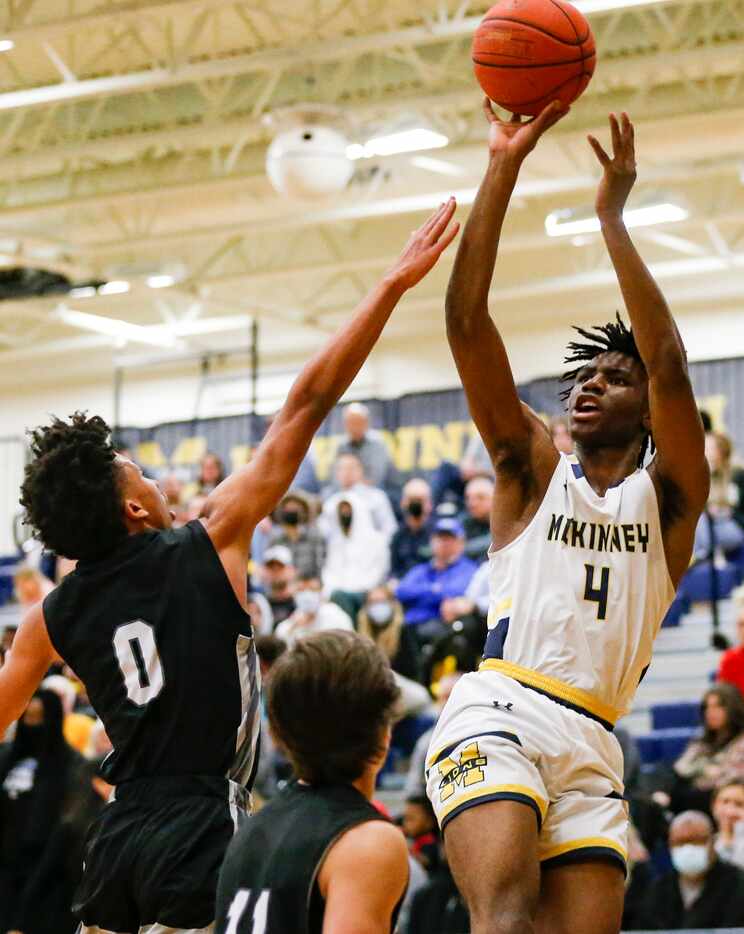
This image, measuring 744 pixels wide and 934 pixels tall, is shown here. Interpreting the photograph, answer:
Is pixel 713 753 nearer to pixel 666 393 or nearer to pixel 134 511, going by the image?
pixel 666 393

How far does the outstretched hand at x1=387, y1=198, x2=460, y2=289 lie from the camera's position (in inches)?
172

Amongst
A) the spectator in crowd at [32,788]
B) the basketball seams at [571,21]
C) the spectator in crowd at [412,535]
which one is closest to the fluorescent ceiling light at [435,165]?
the spectator in crowd at [412,535]

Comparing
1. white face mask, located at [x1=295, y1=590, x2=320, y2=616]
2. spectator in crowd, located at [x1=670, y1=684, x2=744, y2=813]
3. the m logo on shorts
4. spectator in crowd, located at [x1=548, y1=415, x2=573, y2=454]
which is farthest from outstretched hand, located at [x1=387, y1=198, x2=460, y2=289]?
white face mask, located at [x1=295, y1=590, x2=320, y2=616]

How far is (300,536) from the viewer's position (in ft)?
47.3

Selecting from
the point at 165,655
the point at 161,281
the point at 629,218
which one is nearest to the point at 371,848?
the point at 165,655

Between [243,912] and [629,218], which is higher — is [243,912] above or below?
below

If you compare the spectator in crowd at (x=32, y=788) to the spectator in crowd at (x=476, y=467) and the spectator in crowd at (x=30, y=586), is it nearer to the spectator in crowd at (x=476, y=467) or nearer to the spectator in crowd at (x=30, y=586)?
the spectator in crowd at (x=30, y=586)

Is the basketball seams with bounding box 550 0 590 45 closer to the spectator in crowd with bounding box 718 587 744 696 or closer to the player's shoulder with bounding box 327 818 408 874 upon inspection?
the player's shoulder with bounding box 327 818 408 874

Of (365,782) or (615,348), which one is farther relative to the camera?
(615,348)

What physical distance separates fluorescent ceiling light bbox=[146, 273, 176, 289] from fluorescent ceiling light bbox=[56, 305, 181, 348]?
2198 millimetres

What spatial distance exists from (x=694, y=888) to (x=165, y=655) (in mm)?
5207

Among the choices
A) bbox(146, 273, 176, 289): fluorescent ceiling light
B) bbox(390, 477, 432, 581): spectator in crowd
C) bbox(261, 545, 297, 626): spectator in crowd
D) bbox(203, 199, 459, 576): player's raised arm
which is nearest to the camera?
bbox(203, 199, 459, 576): player's raised arm

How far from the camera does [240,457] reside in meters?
21.1

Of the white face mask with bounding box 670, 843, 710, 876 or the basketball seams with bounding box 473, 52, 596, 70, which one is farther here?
the white face mask with bounding box 670, 843, 710, 876
